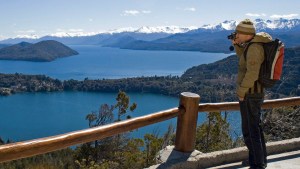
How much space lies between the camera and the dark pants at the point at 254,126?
8.56 ft

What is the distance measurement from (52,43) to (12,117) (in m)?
130

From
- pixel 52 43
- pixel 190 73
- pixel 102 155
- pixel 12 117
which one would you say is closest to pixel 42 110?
pixel 12 117

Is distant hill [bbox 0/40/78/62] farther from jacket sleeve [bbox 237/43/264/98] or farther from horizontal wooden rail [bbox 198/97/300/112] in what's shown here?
jacket sleeve [bbox 237/43/264/98]

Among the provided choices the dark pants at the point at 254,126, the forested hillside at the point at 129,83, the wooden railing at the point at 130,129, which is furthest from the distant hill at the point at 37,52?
the dark pants at the point at 254,126

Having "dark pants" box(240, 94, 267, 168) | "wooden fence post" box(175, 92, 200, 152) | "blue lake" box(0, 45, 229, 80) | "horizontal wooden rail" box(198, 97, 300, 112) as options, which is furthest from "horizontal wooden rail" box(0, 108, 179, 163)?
"blue lake" box(0, 45, 229, 80)

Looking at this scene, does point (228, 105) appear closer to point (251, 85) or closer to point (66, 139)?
point (251, 85)

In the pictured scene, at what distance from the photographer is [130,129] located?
277 cm

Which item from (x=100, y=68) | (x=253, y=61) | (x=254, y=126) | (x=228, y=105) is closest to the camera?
(x=253, y=61)

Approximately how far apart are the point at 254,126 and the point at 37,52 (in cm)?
16241

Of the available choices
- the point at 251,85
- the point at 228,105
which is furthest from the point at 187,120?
the point at 251,85

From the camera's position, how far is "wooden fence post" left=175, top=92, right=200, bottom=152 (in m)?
3.14

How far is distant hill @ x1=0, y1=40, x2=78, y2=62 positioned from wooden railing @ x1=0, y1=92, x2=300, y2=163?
151454 mm

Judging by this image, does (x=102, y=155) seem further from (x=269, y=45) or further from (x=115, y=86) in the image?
(x=115, y=86)

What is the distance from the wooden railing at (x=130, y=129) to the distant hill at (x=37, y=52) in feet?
497
